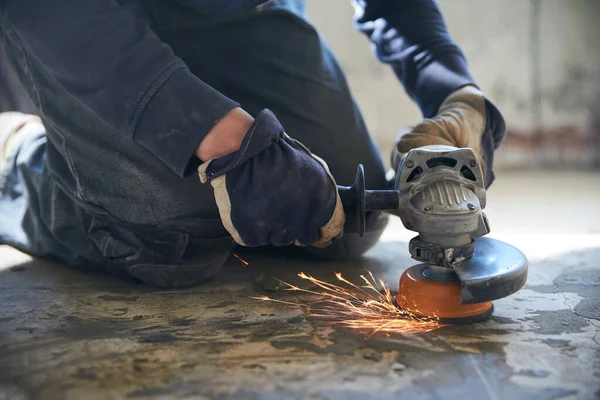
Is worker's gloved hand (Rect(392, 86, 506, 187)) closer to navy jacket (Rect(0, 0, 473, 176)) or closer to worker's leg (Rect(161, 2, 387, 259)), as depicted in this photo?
worker's leg (Rect(161, 2, 387, 259))

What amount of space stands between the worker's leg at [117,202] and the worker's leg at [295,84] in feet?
1.16

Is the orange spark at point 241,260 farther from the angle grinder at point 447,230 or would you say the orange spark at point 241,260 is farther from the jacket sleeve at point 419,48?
the jacket sleeve at point 419,48

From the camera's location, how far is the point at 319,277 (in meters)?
1.89

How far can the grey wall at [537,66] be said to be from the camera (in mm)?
4168

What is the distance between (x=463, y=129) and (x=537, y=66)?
106 inches

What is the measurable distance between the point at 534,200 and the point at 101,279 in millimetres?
2238

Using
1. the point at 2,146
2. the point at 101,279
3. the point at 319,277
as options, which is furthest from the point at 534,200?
the point at 2,146

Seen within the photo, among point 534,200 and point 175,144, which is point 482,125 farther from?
point 534,200

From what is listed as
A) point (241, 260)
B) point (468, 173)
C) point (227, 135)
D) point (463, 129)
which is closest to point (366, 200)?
point (468, 173)

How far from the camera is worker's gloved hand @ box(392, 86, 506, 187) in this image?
1806 millimetres

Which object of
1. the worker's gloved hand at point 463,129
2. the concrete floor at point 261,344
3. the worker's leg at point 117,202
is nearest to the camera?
the concrete floor at point 261,344

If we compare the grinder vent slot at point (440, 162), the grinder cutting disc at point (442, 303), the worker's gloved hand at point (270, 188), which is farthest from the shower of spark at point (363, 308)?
the grinder vent slot at point (440, 162)

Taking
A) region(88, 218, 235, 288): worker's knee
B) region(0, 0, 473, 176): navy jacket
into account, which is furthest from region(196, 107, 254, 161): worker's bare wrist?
region(88, 218, 235, 288): worker's knee

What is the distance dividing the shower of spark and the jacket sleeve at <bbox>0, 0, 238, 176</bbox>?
19.7 inches
